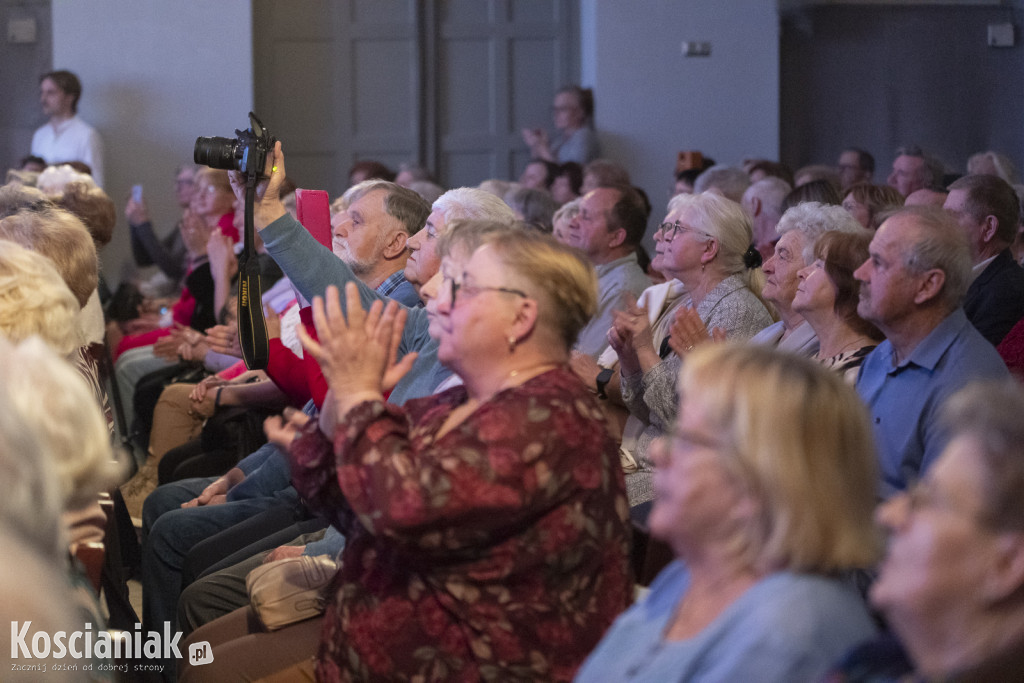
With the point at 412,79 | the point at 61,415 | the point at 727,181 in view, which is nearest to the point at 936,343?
the point at 61,415

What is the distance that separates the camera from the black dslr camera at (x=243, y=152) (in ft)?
7.83

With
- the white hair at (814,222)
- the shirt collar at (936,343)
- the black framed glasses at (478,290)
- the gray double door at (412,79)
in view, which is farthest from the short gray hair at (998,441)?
the gray double door at (412,79)

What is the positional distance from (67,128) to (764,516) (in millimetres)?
6787

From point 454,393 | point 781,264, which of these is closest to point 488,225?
point 454,393

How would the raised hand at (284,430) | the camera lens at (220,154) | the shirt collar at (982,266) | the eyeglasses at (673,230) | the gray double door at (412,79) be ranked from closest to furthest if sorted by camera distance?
the raised hand at (284,430) < the camera lens at (220,154) < the eyeglasses at (673,230) < the shirt collar at (982,266) < the gray double door at (412,79)

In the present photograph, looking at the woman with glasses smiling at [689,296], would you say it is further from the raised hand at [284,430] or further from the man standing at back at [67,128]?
the man standing at back at [67,128]

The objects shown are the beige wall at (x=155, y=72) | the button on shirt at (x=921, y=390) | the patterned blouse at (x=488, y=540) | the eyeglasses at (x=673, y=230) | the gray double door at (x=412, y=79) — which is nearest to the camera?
the patterned blouse at (x=488, y=540)

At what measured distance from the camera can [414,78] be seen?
7789 mm

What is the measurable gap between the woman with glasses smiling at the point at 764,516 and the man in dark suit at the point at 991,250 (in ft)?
8.10

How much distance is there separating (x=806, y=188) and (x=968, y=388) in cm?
303

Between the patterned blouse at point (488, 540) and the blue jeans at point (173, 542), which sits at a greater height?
the patterned blouse at point (488, 540)

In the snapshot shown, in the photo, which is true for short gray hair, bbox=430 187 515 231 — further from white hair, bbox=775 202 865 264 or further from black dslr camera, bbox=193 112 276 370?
white hair, bbox=775 202 865 264

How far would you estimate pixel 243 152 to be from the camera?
2408mm

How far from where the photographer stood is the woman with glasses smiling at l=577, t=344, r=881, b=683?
4.08 feet
